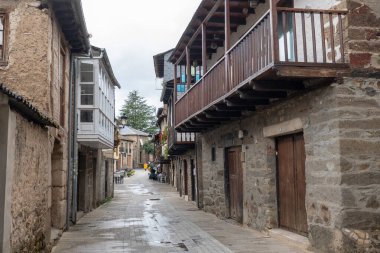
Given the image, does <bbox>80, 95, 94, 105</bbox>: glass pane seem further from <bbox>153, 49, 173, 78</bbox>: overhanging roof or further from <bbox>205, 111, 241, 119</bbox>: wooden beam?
<bbox>153, 49, 173, 78</bbox>: overhanging roof

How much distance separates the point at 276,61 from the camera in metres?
6.35

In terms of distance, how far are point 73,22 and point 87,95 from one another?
Result: 457 centimetres

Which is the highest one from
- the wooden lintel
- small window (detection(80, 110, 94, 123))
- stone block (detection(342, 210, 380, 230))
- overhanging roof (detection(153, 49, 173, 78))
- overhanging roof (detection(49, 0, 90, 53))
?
overhanging roof (detection(153, 49, 173, 78))

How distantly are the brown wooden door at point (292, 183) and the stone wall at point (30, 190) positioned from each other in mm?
4775

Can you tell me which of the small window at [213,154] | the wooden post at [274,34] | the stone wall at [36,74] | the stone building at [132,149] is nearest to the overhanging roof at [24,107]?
the stone wall at [36,74]

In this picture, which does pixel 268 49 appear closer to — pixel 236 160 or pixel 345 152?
pixel 345 152

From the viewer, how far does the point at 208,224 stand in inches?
463

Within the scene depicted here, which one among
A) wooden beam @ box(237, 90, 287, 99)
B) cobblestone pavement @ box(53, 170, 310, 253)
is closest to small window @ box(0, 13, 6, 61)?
cobblestone pavement @ box(53, 170, 310, 253)

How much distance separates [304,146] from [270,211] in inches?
78.7

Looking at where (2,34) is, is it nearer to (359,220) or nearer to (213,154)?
(359,220)

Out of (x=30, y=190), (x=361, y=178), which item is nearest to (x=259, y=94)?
(x=361, y=178)

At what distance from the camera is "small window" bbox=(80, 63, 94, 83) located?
550 inches

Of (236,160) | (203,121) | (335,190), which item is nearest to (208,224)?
(236,160)

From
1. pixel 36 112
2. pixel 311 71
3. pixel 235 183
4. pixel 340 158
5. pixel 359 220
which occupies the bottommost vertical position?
pixel 359 220
